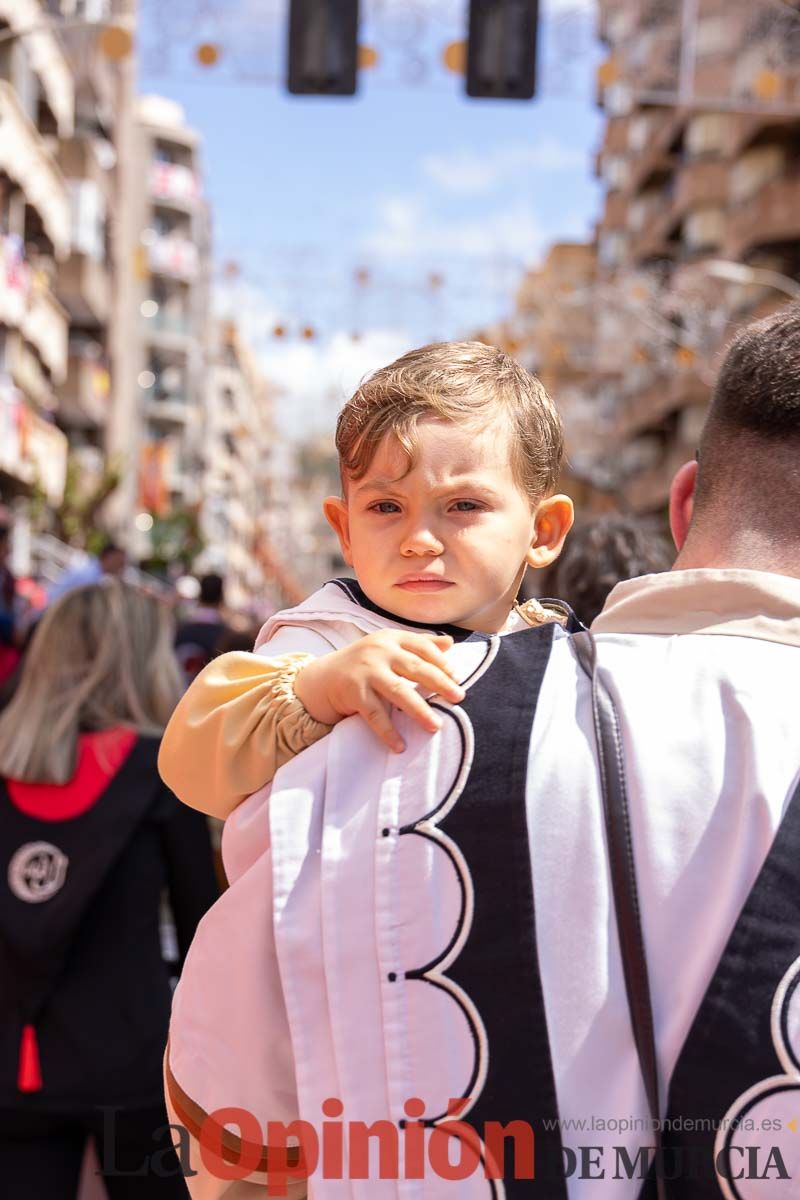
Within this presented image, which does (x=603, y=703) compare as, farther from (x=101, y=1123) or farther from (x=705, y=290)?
(x=705, y=290)

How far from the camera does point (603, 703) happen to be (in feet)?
6.23

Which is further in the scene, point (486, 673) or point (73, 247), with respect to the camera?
point (73, 247)

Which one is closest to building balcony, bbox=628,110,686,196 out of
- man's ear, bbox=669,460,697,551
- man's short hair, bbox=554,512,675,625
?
man's short hair, bbox=554,512,675,625

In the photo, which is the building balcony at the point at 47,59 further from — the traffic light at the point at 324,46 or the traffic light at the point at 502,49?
the traffic light at the point at 502,49

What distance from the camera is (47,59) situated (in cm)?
2909

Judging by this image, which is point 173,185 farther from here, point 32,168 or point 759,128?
point 32,168

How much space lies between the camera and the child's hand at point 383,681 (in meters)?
1.95

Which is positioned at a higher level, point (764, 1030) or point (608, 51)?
point (608, 51)

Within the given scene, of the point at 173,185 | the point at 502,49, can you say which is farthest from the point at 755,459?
the point at 173,185

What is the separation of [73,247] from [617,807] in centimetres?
3628

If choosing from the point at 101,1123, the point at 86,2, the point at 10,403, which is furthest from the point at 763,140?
the point at 101,1123

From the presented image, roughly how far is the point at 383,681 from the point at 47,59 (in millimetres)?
29361

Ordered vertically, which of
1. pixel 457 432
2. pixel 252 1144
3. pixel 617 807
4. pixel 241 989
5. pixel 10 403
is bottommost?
pixel 10 403

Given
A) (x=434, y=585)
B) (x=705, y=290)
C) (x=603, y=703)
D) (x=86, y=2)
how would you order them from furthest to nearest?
(x=705, y=290), (x=86, y=2), (x=434, y=585), (x=603, y=703)
